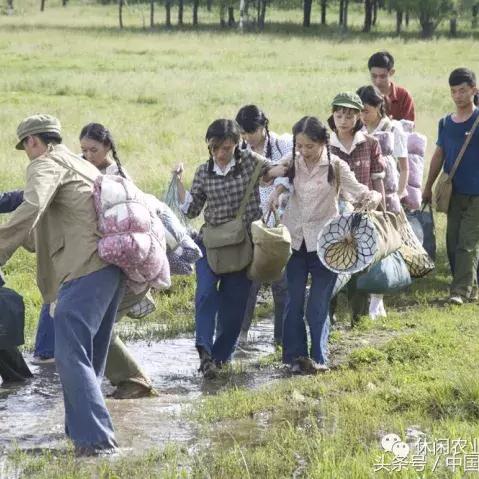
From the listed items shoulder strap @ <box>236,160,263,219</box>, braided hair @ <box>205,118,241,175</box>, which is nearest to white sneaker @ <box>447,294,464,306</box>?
shoulder strap @ <box>236,160,263,219</box>

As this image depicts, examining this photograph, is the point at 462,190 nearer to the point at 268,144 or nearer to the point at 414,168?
the point at 414,168

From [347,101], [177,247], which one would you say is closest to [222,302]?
[177,247]

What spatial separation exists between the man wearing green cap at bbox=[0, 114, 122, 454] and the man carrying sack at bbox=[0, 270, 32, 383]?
128 cm

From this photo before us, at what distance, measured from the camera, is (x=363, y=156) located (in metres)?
8.60

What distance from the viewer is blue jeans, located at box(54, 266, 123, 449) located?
19.2 feet

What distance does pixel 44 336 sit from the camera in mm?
8266

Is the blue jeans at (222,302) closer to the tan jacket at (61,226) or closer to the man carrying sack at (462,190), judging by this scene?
the tan jacket at (61,226)

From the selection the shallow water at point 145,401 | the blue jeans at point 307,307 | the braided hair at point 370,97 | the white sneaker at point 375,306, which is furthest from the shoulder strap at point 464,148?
the blue jeans at point 307,307

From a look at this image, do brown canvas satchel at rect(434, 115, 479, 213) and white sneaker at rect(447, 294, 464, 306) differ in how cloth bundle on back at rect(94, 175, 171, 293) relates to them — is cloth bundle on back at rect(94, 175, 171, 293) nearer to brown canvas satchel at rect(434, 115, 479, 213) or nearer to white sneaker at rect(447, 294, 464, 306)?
white sneaker at rect(447, 294, 464, 306)

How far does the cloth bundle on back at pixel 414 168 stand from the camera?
1030 cm

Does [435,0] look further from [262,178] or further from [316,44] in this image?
A: [262,178]

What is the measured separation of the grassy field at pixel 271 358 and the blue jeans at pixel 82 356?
0.21m

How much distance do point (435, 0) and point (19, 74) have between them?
40.8 m

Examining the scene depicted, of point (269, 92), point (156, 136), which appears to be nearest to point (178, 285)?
point (156, 136)
